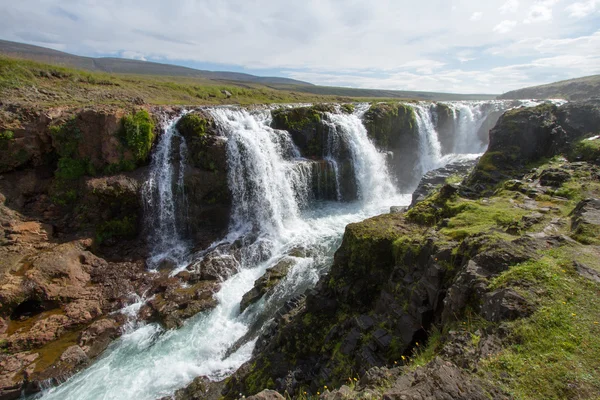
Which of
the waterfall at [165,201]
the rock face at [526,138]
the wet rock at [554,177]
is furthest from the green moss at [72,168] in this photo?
the wet rock at [554,177]

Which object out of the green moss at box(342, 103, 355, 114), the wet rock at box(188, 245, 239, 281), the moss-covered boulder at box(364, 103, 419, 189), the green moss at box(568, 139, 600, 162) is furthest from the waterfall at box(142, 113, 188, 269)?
the green moss at box(568, 139, 600, 162)

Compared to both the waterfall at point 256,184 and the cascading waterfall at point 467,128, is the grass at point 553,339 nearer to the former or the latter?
the waterfall at point 256,184

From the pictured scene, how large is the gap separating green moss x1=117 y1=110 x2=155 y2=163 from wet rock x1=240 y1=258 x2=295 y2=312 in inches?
425

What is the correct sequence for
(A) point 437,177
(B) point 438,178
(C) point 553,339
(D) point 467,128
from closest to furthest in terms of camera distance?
(C) point 553,339, (B) point 438,178, (A) point 437,177, (D) point 467,128

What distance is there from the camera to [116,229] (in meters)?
17.3

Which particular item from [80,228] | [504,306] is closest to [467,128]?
[504,306]

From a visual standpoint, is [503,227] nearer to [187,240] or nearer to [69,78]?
[187,240]

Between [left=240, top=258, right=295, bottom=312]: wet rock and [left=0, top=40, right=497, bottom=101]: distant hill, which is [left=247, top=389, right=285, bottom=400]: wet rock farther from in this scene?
[left=0, top=40, right=497, bottom=101]: distant hill

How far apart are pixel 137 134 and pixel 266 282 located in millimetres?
11966

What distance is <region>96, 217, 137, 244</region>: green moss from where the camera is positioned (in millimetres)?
16906

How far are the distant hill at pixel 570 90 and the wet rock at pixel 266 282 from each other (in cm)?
6533

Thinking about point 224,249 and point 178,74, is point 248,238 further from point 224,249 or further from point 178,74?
point 178,74

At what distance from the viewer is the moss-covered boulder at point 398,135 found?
26719 mm

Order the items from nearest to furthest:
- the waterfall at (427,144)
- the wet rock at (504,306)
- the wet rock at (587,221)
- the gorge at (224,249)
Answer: the wet rock at (504,306), the wet rock at (587,221), the gorge at (224,249), the waterfall at (427,144)
